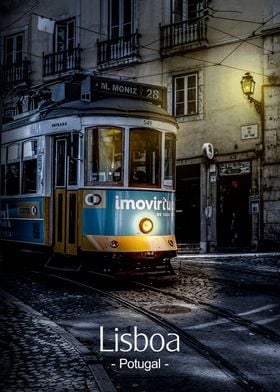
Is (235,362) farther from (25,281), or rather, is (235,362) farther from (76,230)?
(25,281)

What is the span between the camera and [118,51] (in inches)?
639

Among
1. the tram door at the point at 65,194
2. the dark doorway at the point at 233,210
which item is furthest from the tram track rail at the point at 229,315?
the dark doorway at the point at 233,210

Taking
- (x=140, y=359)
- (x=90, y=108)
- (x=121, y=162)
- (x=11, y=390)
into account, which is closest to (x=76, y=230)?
(x=121, y=162)

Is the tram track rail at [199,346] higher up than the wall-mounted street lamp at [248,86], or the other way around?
the wall-mounted street lamp at [248,86]

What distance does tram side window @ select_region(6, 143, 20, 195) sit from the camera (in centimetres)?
1093

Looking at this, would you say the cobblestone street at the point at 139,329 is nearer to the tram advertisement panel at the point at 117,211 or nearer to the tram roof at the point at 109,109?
the tram advertisement panel at the point at 117,211

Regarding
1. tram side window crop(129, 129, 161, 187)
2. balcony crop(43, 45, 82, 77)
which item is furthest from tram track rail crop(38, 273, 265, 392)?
balcony crop(43, 45, 82, 77)

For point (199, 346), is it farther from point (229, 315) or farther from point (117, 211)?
point (117, 211)

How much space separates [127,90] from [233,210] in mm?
7659

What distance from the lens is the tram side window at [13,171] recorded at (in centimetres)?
1093

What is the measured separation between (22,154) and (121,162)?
284 centimetres

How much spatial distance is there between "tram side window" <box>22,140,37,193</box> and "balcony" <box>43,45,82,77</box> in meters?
3.83

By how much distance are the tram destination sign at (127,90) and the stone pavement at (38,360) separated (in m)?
4.80

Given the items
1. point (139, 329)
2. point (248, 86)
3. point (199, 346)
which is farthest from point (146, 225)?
point (248, 86)
